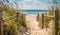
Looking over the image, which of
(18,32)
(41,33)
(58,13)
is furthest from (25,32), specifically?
(58,13)

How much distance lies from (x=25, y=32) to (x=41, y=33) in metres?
0.22

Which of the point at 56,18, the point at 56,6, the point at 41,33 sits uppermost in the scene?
the point at 56,6

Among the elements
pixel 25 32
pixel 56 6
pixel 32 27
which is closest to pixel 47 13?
pixel 56 6

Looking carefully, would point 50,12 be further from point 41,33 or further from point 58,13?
point 41,33

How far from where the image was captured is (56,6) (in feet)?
5.58

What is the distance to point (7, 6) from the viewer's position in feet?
5.88

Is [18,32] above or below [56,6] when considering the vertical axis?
below

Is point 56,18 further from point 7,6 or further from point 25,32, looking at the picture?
point 7,6

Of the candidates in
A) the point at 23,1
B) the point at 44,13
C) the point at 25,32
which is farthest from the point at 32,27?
the point at 23,1

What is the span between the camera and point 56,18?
5.64ft

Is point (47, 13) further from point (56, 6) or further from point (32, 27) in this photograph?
point (32, 27)

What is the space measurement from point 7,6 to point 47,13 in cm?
55

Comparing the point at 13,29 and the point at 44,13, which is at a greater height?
the point at 44,13

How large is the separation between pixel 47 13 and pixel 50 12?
0.04 meters
